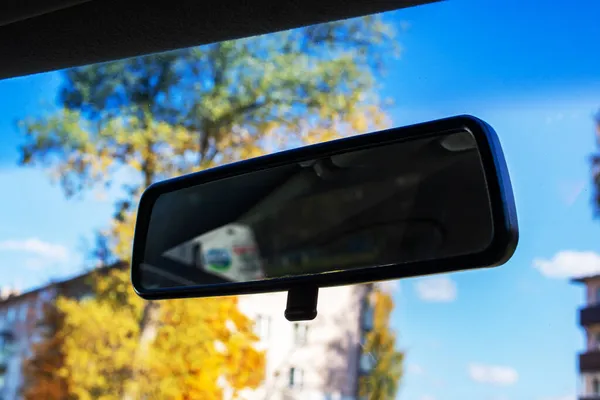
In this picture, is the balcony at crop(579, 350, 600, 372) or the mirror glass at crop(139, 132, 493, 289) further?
the balcony at crop(579, 350, 600, 372)

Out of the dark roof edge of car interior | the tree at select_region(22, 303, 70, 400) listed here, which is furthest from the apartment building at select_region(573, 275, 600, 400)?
the dark roof edge of car interior

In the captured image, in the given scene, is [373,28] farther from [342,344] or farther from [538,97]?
[342,344]

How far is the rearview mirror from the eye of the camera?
763mm

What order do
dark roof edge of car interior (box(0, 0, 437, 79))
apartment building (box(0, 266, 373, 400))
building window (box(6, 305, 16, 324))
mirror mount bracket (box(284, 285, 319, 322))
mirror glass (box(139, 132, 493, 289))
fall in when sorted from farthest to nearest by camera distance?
building window (box(6, 305, 16, 324)), apartment building (box(0, 266, 373, 400)), dark roof edge of car interior (box(0, 0, 437, 79)), mirror glass (box(139, 132, 493, 289)), mirror mount bracket (box(284, 285, 319, 322))

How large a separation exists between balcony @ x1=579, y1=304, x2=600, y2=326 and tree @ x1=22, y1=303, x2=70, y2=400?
4.40 meters

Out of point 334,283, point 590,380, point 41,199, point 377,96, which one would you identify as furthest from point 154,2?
point 41,199

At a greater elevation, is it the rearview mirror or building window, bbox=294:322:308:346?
building window, bbox=294:322:308:346

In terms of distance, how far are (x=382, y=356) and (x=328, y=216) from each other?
4.96 meters

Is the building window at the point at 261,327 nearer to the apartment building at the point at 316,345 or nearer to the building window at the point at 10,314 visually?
the apartment building at the point at 316,345

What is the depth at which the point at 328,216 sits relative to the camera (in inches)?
53.3

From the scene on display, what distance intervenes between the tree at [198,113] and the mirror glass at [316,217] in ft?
17.0

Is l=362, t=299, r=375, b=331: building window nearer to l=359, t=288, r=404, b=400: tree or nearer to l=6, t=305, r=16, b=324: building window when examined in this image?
l=359, t=288, r=404, b=400: tree

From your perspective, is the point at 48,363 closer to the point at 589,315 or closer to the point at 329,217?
the point at 589,315

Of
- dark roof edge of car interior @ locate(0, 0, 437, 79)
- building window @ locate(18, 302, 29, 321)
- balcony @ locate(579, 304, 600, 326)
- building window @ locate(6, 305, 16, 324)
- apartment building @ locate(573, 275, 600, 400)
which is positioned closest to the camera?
dark roof edge of car interior @ locate(0, 0, 437, 79)
